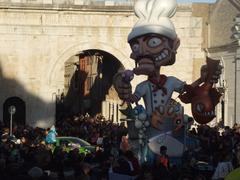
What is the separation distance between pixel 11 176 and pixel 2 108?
78.9ft

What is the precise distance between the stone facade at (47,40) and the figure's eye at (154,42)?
19.0 meters

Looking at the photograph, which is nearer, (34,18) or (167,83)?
(167,83)

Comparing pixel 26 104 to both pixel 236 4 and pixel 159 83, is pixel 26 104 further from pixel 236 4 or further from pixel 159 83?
pixel 159 83

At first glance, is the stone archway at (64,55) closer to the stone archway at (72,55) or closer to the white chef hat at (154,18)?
the stone archway at (72,55)

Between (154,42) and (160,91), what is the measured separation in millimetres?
1155

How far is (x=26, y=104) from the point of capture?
1398 inches

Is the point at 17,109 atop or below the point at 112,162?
below

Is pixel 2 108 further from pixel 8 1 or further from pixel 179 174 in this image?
pixel 179 174

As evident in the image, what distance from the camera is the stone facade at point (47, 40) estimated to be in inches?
1380

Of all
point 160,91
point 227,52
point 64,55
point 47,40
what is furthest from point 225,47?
point 160,91

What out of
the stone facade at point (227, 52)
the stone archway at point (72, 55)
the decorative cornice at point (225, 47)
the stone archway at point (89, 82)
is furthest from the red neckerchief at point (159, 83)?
the decorative cornice at point (225, 47)

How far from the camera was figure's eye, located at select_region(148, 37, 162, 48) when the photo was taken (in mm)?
16828

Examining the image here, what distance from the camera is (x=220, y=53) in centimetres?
4406

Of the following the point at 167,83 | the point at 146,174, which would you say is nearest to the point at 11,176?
the point at 146,174
